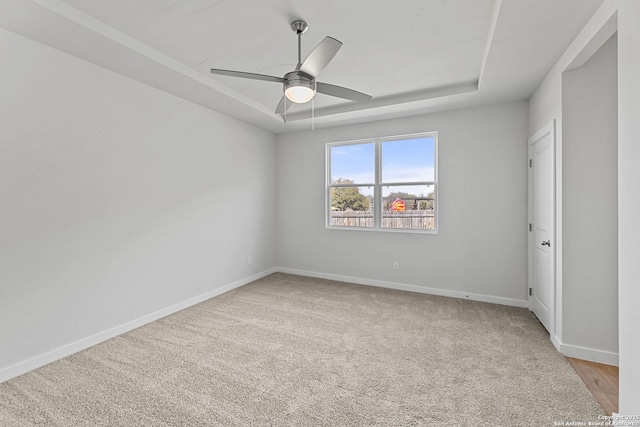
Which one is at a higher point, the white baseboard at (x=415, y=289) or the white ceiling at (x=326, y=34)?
the white ceiling at (x=326, y=34)

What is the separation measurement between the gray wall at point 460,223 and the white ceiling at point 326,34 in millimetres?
522

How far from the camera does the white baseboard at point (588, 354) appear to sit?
2.34 metres

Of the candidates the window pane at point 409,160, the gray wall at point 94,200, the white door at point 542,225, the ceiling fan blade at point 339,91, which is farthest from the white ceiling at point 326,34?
the window pane at point 409,160

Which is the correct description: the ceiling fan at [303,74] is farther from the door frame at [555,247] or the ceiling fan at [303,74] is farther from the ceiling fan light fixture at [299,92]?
the door frame at [555,247]

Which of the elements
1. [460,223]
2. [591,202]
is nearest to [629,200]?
[591,202]

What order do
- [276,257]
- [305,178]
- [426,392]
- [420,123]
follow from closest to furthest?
[426,392] → [420,123] → [305,178] → [276,257]

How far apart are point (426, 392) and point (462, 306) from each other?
1943 mm

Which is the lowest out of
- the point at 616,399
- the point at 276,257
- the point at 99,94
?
the point at 616,399

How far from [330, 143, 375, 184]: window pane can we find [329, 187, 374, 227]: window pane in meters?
0.15

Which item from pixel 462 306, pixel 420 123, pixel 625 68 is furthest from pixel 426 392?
pixel 420 123

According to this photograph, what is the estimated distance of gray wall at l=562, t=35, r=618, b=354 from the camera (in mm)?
2309

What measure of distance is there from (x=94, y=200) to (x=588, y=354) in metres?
4.44

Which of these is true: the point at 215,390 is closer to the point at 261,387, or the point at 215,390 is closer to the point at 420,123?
the point at 261,387

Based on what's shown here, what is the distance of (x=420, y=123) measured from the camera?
4.19 meters
